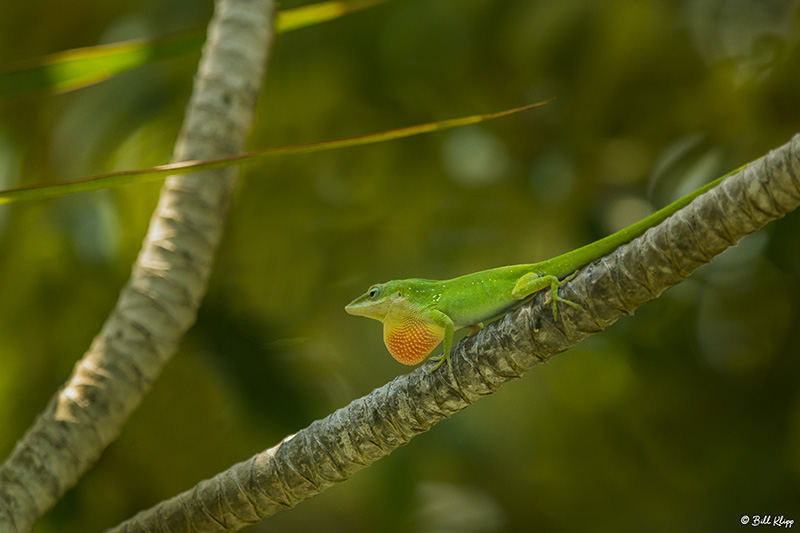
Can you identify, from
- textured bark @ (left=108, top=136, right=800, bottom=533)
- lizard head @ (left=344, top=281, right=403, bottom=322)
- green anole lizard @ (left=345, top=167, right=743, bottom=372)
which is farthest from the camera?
lizard head @ (left=344, top=281, right=403, bottom=322)

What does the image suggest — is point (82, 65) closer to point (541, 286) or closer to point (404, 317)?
point (404, 317)

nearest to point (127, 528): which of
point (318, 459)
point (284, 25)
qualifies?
point (318, 459)

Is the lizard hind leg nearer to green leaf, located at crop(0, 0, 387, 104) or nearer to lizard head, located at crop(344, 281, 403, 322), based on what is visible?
lizard head, located at crop(344, 281, 403, 322)

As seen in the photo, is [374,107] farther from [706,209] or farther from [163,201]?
[706,209]

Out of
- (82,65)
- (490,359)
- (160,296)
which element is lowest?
(490,359)

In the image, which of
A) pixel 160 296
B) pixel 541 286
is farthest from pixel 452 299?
pixel 160 296

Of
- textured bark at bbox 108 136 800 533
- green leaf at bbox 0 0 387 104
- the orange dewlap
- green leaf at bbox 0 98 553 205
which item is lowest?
textured bark at bbox 108 136 800 533

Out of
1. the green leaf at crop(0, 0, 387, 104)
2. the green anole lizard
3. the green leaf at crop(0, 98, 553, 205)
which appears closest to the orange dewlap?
the green anole lizard
